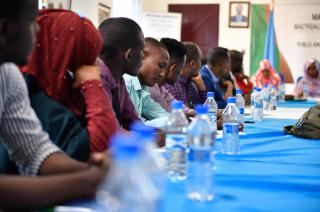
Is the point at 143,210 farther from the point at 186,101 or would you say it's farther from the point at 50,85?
the point at 186,101

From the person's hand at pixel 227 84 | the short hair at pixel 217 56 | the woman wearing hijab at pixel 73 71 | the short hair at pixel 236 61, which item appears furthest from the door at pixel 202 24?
the woman wearing hijab at pixel 73 71

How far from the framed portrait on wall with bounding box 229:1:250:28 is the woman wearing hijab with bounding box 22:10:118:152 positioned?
21.8ft

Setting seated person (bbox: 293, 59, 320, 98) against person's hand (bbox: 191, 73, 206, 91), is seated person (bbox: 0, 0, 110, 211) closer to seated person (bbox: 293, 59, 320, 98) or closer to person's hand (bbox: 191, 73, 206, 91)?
person's hand (bbox: 191, 73, 206, 91)

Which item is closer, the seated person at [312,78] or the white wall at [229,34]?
the seated person at [312,78]

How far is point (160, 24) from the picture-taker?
693 cm

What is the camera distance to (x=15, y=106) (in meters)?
1.18

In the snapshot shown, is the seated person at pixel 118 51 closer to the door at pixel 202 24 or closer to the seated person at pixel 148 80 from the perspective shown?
the seated person at pixel 148 80

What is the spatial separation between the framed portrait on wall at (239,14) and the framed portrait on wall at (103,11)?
271 cm

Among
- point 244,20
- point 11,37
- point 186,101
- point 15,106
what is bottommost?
point 186,101

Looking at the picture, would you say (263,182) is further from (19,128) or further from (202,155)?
(19,128)

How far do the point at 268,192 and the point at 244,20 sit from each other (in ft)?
22.6

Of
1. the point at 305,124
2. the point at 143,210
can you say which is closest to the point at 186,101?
the point at 305,124

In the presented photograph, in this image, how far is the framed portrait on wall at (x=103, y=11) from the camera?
18.6 ft

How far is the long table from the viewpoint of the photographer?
1.10 m
